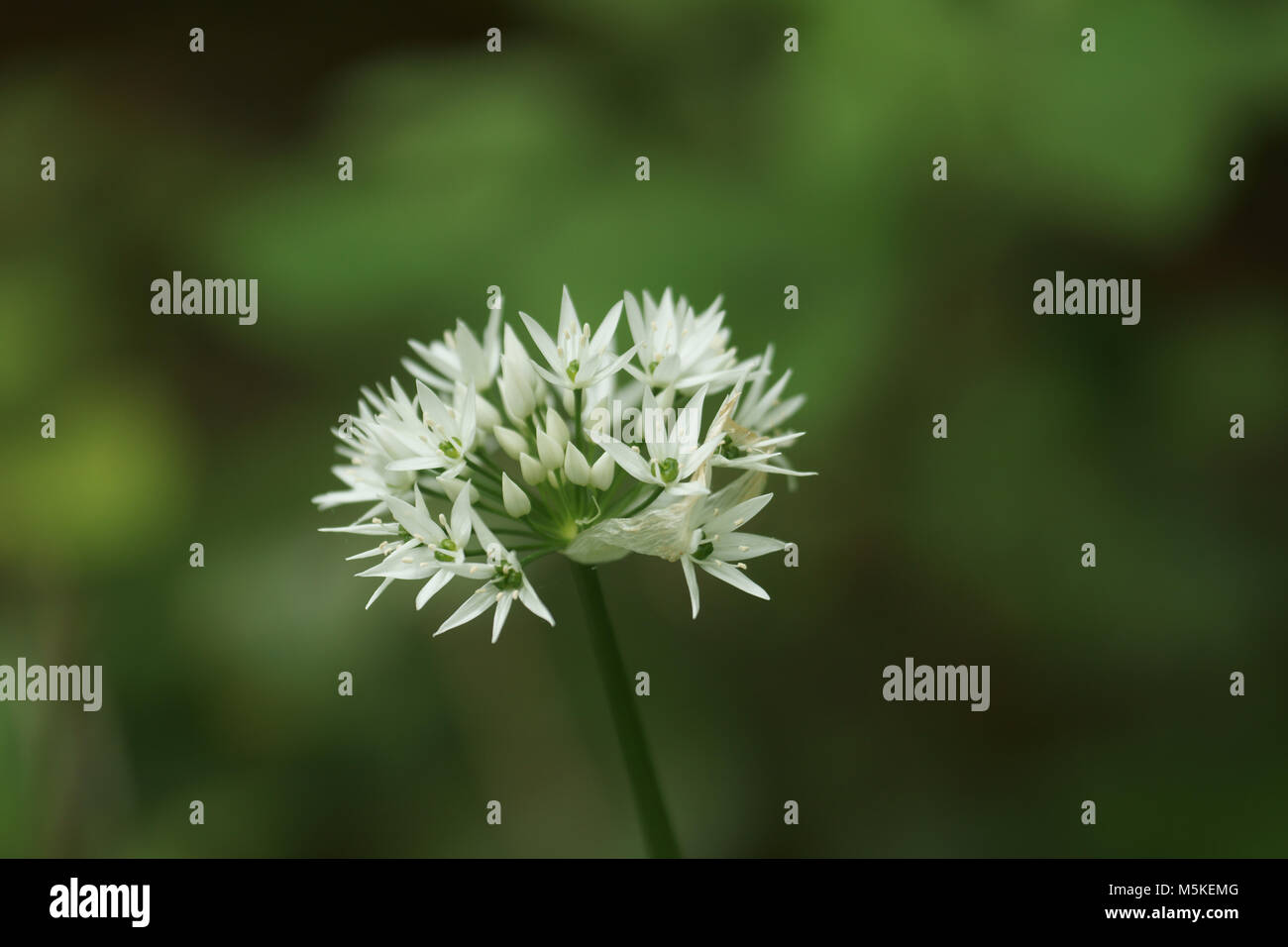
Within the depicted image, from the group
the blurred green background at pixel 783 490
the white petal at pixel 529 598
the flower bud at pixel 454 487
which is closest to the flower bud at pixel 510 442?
the flower bud at pixel 454 487

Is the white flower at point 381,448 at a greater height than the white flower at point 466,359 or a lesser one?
lesser

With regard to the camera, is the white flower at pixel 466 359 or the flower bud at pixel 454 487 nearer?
the flower bud at pixel 454 487

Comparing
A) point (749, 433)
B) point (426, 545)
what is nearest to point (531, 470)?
point (426, 545)

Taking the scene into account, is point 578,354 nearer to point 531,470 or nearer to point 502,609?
point 531,470

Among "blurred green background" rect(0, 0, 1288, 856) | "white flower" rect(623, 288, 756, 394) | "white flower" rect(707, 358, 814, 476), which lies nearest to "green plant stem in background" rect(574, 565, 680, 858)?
"white flower" rect(707, 358, 814, 476)

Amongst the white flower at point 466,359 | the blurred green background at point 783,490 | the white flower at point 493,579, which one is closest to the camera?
the white flower at point 493,579

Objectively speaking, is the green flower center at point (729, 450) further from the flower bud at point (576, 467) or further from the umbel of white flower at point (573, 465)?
the flower bud at point (576, 467)
